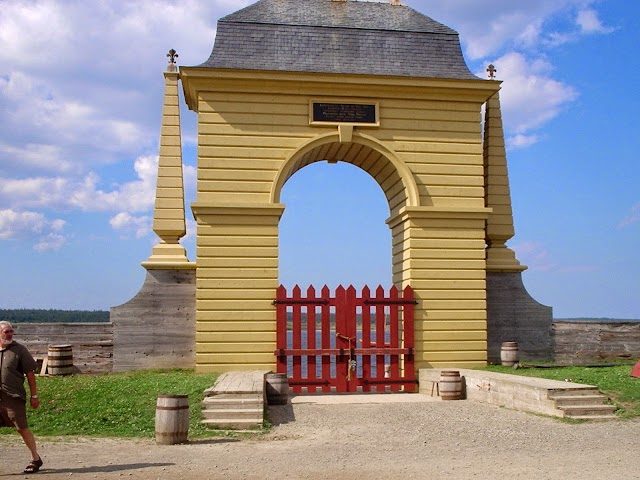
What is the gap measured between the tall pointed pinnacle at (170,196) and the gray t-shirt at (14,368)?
7.81 m

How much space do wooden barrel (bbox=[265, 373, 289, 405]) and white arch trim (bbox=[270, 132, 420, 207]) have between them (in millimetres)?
4219

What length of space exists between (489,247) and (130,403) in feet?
31.1

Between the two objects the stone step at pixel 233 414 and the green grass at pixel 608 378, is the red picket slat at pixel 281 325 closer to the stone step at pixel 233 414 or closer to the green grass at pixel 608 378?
the green grass at pixel 608 378

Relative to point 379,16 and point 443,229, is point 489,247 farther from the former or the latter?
point 379,16

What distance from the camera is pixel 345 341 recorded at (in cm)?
1636

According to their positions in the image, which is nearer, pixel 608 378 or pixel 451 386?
pixel 608 378

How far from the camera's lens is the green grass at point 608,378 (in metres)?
12.3

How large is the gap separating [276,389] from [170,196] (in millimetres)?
5526

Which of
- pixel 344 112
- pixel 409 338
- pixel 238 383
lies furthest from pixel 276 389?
pixel 344 112

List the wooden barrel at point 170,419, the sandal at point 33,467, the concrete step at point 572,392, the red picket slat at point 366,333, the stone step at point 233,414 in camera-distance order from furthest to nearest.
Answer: the red picket slat at point 366,333 → the concrete step at point 572,392 → the stone step at point 233,414 → the wooden barrel at point 170,419 → the sandal at point 33,467

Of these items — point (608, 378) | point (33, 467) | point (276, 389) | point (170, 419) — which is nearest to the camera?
point (33, 467)

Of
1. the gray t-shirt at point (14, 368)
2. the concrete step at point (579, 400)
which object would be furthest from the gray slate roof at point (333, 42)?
the gray t-shirt at point (14, 368)

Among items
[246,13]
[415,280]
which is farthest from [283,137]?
[415,280]

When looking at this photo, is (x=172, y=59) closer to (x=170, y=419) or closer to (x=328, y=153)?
(x=328, y=153)
